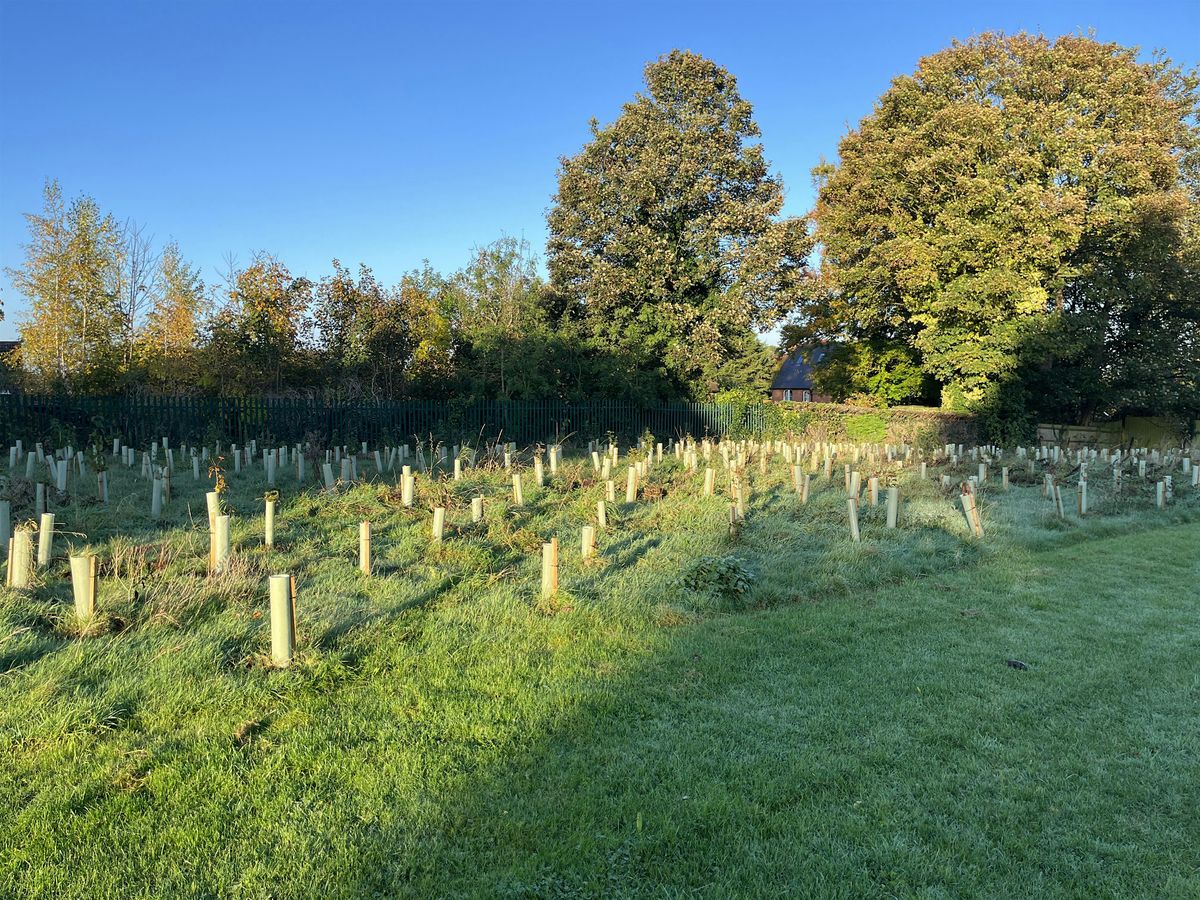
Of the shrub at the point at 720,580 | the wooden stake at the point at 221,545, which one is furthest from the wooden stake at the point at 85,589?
the shrub at the point at 720,580

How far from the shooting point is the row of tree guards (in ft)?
16.4

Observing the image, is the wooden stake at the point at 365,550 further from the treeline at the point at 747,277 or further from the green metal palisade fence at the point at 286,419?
the treeline at the point at 747,277

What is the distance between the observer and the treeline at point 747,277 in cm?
2208

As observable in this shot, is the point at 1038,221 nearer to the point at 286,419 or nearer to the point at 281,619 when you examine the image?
the point at 286,419

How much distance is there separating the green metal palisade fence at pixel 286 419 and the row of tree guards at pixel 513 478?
3.06 feet

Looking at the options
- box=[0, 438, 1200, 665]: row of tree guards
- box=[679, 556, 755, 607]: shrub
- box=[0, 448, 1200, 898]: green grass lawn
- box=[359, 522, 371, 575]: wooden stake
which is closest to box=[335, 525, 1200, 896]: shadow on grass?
box=[0, 448, 1200, 898]: green grass lawn

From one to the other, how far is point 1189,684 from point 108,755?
247 inches

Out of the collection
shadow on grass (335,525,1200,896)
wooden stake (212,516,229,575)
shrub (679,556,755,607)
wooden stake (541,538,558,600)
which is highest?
wooden stake (212,516,229,575)

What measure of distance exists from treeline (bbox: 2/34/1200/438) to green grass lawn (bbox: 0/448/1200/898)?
16.0 metres

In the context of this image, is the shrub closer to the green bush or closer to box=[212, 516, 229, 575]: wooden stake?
box=[212, 516, 229, 575]: wooden stake

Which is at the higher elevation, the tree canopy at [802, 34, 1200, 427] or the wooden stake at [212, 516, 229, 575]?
the tree canopy at [802, 34, 1200, 427]

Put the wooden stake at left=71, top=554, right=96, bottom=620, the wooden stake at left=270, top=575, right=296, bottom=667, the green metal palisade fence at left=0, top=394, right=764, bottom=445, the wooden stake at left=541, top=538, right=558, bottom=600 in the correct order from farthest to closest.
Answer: the green metal palisade fence at left=0, top=394, right=764, bottom=445
the wooden stake at left=541, top=538, right=558, bottom=600
the wooden stake at left=71, top=554, right=96, bottom=620
the wooden stake at left=270, top=575, right=296, bottom=667

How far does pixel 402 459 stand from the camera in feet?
48.1

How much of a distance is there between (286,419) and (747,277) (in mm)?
15550
